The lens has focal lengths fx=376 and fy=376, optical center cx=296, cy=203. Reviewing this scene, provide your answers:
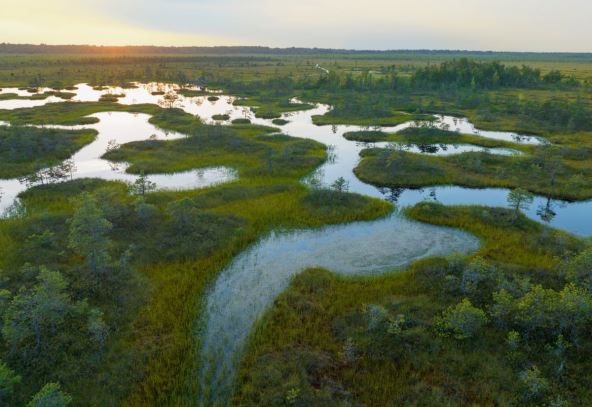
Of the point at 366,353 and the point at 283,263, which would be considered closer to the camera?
the point at 366,353

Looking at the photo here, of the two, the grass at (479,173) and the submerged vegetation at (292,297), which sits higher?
the grass at (479,173)

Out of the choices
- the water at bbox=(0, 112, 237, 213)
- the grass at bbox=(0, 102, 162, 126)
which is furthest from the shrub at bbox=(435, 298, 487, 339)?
the grass at bbox=(0, 102, 162, 126)

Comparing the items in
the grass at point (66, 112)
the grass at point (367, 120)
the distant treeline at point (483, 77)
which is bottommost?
the grass at point (367, 120)

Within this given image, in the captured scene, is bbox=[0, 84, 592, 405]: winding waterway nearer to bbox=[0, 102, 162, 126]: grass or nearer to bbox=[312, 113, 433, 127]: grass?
bbox=[0, 102, 162, 126]: grass

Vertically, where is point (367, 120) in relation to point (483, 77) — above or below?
below

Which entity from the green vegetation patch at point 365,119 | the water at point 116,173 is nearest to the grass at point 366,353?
the water at point 116,173

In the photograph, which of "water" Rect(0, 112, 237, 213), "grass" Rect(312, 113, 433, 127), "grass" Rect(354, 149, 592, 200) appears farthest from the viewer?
"grass" Rect(312, 113, 433, 127)

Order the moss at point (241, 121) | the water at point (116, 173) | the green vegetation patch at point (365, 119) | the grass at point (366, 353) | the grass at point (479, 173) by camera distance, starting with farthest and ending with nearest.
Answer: the green vegetation patch at point (365, 119) → the moss at point (241, 121) → the grass at point (479, 173) → the water at point (116, 173) → the grass at point (366, 353)

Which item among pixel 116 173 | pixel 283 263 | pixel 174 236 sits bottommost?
pixel 283 263

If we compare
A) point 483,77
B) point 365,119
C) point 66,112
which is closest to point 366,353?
point 365,119

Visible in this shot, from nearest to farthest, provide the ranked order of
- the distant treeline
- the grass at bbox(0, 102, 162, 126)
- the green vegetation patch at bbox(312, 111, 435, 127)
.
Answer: the grass at bbox(0, 102, 162, 126) < the green vegetation patch at bbox(312, 111, 435, 127) < the distant treeline

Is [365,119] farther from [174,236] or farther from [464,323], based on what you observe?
[464,323]

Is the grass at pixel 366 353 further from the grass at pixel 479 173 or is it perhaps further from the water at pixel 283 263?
the grass at pixel 479 173

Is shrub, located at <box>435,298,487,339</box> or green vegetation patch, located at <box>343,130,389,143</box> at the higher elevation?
green vegetation patch, located at <box>343,130,389,143</box>
